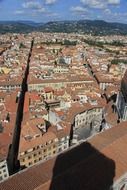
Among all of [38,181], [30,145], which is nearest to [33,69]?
[30,145]

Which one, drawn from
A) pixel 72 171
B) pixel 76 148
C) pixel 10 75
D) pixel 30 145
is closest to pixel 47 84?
pixel 10 75

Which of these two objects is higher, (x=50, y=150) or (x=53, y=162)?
(x=53, y=162)

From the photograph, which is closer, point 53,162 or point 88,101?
point 53,162

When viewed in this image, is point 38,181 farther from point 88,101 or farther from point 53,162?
point 88,101

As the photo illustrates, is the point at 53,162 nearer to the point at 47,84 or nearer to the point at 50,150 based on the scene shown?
the point at 50,150

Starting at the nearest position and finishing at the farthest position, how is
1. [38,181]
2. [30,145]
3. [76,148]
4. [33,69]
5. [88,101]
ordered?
[38,181] → [76,148] → [30,145] → [88,101] → [33,69]

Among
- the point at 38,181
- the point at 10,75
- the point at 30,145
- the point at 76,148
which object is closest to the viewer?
the point at 38,181

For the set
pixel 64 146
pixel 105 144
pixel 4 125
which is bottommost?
pixel 64 146
